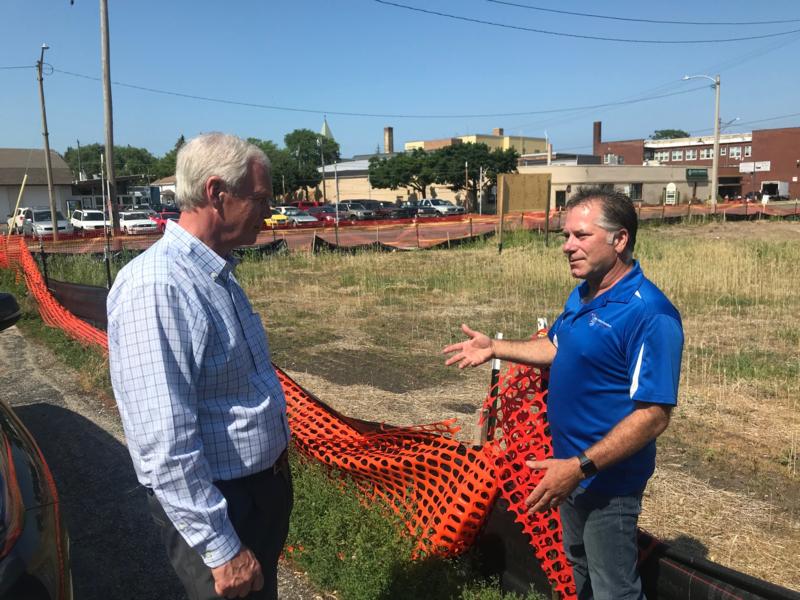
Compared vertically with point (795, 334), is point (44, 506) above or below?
above

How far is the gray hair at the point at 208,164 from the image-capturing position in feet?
6.20

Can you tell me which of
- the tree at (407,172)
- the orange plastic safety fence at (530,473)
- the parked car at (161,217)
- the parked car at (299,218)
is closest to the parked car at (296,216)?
the parked car at (299,218)

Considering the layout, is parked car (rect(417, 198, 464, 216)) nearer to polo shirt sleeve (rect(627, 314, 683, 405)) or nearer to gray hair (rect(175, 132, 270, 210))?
polo shirt sleeve (rect(627, 314, 683, 405))

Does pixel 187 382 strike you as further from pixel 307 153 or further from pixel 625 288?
pixel 307 153

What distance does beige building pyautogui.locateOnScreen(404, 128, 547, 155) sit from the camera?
307 ft

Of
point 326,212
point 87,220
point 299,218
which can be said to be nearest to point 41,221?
point 87,220

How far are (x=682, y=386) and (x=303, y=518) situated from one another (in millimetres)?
4689

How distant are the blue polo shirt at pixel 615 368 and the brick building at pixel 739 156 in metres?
80.8

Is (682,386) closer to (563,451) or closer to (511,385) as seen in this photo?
(511,385)

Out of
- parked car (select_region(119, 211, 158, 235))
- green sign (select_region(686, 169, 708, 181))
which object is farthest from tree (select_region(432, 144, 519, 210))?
parked car (select_region(119, 211, 158, 235))

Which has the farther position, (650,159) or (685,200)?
(650,159)

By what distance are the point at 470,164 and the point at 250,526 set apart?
62.8 meters

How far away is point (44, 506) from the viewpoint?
2.54 m

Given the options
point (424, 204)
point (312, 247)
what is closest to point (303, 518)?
point (312, 247)
